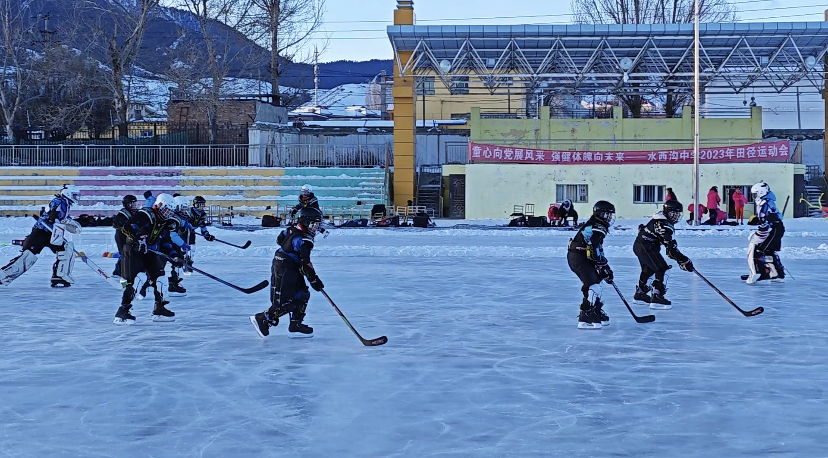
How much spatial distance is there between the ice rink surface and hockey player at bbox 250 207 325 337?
185 millimetres

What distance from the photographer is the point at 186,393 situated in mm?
6762

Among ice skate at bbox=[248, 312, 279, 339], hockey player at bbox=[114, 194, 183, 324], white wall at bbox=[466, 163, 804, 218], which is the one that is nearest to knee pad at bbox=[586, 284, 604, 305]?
ice skate at bbox=[248, 312, 279, 339]

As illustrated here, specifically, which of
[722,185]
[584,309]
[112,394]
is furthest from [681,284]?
[722,185]

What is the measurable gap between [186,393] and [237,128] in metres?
37.0

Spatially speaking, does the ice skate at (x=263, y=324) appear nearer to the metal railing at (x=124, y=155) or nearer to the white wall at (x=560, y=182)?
the white wall at (x=560, y=182)

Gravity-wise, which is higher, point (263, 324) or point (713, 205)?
point (713, 205)

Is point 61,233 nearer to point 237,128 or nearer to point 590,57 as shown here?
point 590,57

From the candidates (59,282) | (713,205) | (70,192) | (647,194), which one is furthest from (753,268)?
(647,194)

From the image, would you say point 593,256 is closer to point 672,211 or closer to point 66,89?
point 672,211

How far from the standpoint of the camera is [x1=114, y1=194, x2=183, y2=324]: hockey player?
10.0m

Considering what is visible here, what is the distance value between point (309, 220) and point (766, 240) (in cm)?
779

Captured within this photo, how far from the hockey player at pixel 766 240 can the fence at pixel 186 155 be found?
78.1 ft

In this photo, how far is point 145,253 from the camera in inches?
401

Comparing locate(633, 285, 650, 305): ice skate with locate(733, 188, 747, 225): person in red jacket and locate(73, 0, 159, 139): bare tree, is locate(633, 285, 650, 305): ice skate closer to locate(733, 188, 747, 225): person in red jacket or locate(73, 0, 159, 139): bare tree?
locate(733, 188, 747, 225): person in red jacket
